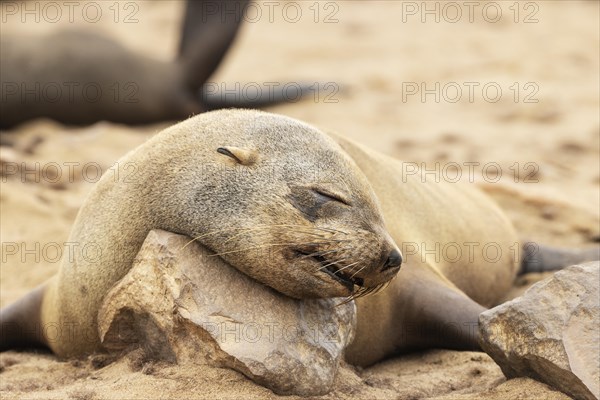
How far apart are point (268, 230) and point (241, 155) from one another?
291 mm

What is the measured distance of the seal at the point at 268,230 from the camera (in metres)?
3.39

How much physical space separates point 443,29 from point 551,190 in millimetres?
6458

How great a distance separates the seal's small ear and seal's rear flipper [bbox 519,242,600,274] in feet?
8.30

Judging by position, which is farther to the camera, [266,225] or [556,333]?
[266,225]

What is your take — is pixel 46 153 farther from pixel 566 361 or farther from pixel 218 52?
pixel 566 361

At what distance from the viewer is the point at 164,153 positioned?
3699 millimetres

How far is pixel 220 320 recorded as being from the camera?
340 cm

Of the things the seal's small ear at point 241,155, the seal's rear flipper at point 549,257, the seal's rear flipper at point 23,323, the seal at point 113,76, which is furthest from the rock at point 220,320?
the seal at point 113,76

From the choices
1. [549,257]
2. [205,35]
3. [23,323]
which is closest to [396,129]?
[205,35]

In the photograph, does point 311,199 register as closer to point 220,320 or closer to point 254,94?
point 220,320

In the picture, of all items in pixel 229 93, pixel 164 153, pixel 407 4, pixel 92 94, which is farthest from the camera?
pixel 407 4

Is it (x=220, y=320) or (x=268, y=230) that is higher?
(x=268, y=230)

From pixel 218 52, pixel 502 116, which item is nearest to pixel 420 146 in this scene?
pixel 502 116

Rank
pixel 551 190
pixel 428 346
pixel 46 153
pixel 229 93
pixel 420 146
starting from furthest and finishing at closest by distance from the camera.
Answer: pixel 229 93
pixel 420 146
pixel 46 153
pixel 551 190
pixel 428 346
